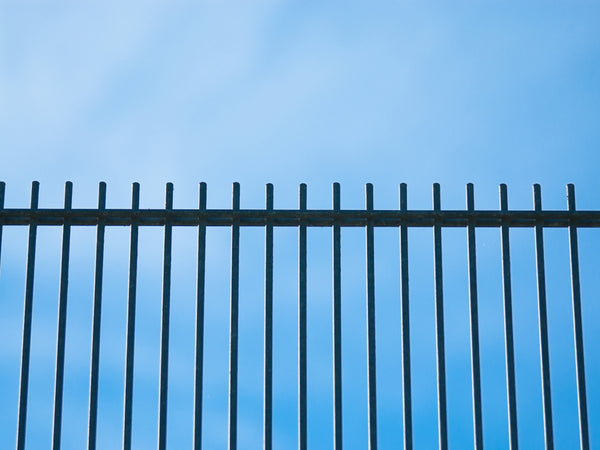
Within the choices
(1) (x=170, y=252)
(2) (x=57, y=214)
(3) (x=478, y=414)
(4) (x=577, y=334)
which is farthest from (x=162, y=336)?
(4) (x=577, y=334)

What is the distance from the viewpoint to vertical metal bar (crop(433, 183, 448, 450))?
338 inches

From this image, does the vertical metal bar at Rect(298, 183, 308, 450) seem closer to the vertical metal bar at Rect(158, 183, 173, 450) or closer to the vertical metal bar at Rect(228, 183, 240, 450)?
the vertical metal bar at Rect(228, 183, 240, 450)

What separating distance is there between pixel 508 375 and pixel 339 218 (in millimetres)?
1532

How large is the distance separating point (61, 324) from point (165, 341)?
2.33 ft

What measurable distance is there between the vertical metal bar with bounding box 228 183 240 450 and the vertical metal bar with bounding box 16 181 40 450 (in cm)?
135

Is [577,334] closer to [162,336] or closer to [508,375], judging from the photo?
[508,375]

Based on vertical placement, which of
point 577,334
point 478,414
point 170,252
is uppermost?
point 170,252

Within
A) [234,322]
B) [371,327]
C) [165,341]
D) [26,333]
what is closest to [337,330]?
[371,327]

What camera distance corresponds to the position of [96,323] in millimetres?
8711

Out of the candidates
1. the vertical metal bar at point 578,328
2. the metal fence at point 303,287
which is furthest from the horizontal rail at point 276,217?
the vertical metal bar at point 578,328

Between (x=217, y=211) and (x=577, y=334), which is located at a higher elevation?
(x=217, y=211)

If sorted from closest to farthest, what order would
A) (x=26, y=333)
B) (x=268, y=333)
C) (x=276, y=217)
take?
(x=268, y=333)
(x=26, y=333)
(x=276, y=217)

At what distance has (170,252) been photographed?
881 cm

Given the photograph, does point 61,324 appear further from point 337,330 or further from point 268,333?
point 337,330
